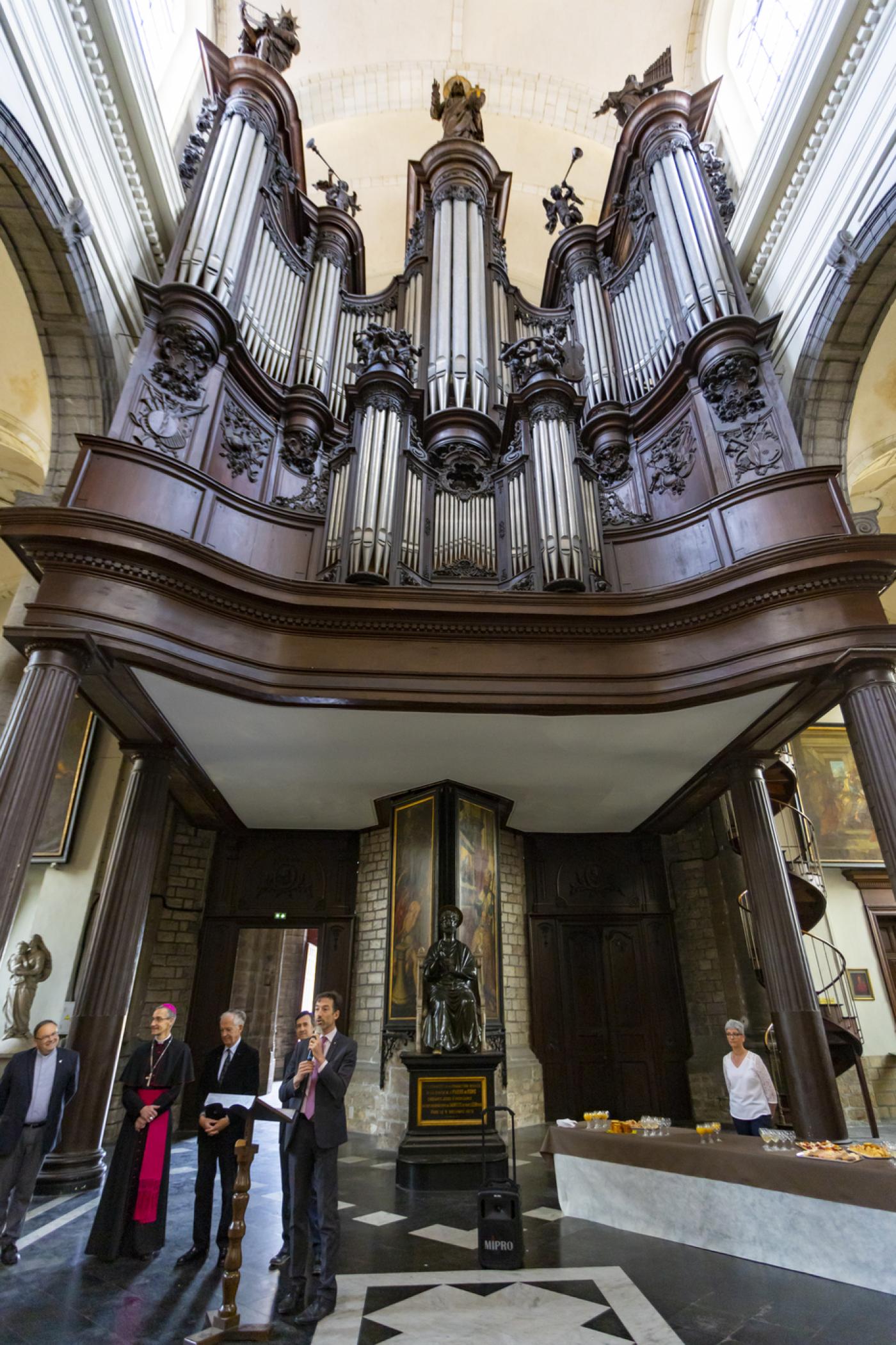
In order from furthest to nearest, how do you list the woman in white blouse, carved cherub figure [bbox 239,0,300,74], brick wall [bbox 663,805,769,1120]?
carved cherub figure [bbox 239,0,300,74], brick wall [bbox 663,805,769,1120], the woman in white blouse

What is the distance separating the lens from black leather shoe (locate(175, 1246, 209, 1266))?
3.42 m

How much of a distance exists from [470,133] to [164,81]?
5.15 m

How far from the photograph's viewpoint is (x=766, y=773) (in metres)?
8.05

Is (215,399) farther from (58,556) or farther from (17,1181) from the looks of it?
(17,1181)

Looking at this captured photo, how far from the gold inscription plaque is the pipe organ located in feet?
13.6

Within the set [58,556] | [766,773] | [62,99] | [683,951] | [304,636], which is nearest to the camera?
[58,556]

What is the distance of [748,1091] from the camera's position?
475 cm

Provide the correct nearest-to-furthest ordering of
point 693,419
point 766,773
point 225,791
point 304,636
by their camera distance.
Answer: point 304,636 < point 693,419 < point 225,791 < point 766,773

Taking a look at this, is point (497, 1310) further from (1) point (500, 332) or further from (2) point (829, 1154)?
(1) point (500, 332)

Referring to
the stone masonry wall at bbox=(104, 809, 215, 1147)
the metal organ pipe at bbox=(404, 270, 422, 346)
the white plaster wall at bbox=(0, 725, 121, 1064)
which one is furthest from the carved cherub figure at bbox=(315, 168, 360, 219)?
the stone masonry wall at bbox=(104, 809, 215, 1147)

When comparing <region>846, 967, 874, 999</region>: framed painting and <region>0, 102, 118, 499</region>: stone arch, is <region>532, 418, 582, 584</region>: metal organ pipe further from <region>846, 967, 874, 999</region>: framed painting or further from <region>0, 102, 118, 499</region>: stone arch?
<region>846, 967, 874, 999</region>: framed painting

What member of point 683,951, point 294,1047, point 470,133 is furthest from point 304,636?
point 470,133

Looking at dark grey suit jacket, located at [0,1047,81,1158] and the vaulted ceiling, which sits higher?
the vaulted ceiling

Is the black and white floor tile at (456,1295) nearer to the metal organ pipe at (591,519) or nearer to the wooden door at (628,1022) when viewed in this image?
the wooden door at (628,1022)
